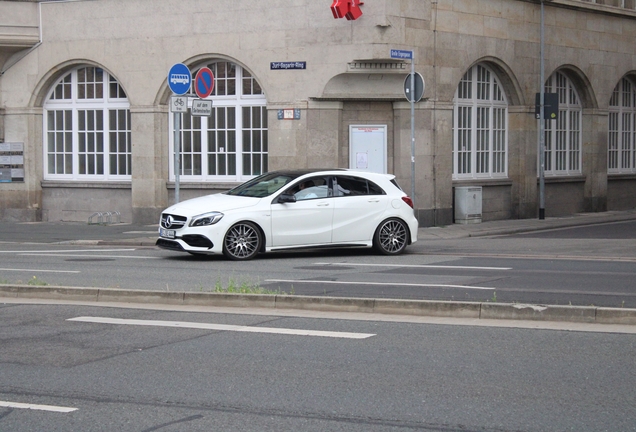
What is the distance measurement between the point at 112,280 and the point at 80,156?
45.4ft

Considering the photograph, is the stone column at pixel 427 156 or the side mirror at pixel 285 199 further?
the stone column at pixel 427 156

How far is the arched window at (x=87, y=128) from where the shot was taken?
86.1 ft

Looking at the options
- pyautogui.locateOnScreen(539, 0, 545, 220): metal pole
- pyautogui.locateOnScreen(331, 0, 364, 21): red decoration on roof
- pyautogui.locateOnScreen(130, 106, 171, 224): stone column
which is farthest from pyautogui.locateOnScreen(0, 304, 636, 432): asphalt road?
pyautogui.locateOnScreen(539, 0, 545, 220): metal pole

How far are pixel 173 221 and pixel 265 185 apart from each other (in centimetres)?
179

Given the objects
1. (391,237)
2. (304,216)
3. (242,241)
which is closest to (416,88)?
(391,237)

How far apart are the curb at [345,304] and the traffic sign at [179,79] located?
27.0ft

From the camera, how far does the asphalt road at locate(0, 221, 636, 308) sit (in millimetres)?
12055

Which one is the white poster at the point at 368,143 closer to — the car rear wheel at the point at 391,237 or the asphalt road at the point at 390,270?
the asphalt road at the point at 390,270

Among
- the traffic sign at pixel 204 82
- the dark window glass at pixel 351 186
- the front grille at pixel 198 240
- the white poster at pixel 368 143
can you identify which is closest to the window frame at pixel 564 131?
the white poster at pixel 368 143

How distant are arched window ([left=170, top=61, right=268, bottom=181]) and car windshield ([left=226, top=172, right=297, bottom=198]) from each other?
7219 millimetres

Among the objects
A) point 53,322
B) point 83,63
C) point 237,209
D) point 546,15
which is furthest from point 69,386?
point 546,15

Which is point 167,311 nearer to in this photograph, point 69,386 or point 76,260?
point 69,386

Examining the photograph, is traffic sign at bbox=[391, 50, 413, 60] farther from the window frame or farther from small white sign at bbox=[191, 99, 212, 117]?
the window frame

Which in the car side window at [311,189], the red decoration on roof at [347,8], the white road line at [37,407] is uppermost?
the red decoration on roof at [347,8]
